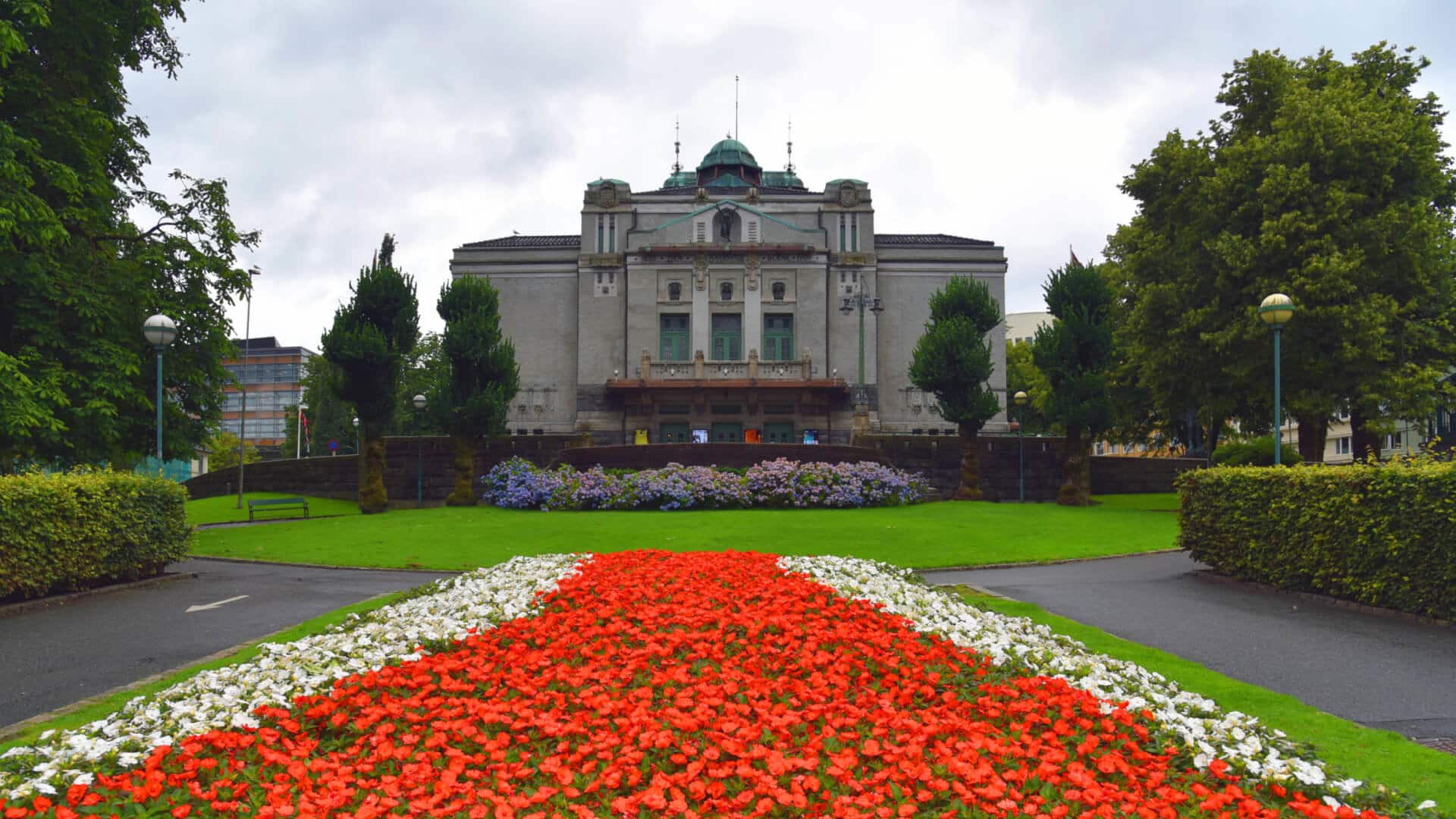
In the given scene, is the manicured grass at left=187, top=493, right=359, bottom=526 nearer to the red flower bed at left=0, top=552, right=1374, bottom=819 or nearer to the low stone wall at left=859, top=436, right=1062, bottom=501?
the low stone wall at left=859, top=436, right=1062, bottom=501

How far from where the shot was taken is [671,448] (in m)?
33.2

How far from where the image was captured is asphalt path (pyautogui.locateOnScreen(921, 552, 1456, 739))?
8070mm

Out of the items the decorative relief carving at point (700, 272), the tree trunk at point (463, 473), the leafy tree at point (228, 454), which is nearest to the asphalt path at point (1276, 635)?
the tree trunk at point (463, 473)

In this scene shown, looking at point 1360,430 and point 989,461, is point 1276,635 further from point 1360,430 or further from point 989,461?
point 989,461

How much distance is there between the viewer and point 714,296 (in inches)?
2165

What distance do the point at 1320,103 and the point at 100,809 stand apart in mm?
33291

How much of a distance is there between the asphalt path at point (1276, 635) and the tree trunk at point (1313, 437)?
16371 millimetres

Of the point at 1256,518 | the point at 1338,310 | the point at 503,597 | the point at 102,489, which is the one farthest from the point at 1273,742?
the point at 1338,310

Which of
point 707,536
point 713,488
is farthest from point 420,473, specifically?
point 707,536

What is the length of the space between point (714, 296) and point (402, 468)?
22.8m

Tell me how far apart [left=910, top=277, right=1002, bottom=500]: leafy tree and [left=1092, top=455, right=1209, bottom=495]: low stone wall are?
32.1 feet

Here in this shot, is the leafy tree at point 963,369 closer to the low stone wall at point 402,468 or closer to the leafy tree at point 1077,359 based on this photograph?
the leafy tree at point 1077,359

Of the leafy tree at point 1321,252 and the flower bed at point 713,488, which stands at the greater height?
the leafy tree at point 1321,252

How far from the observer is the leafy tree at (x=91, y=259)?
62.1 ft
